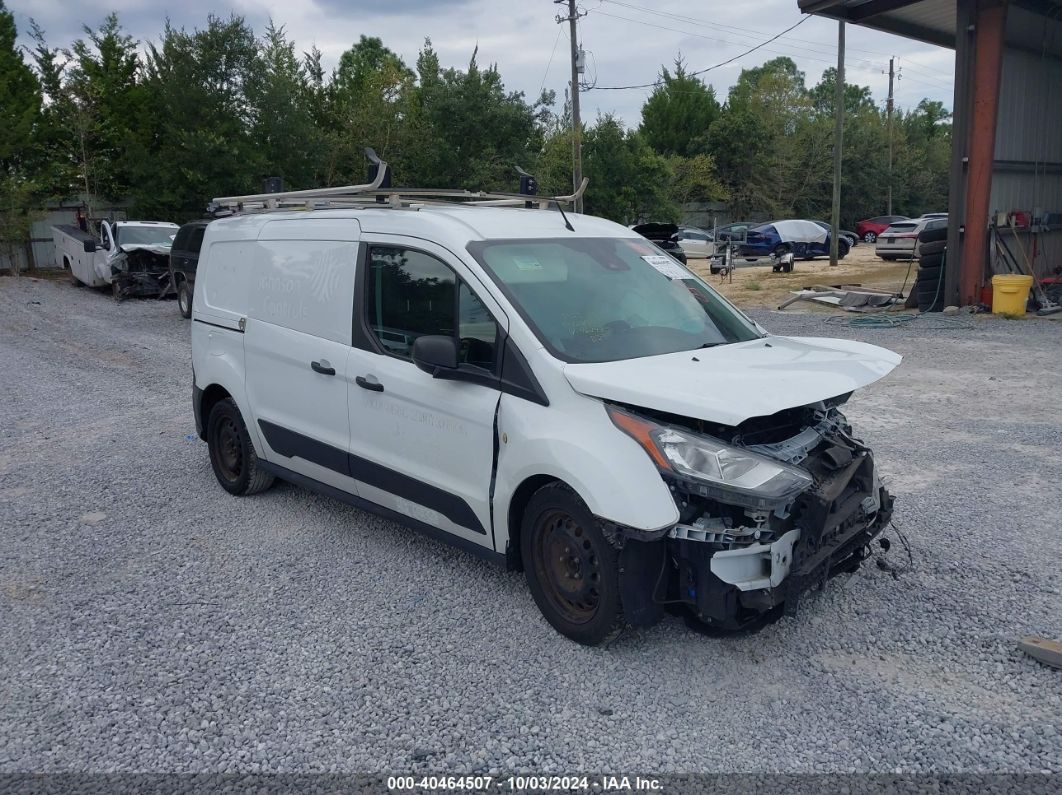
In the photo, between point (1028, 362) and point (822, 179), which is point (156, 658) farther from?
point (822, 179)

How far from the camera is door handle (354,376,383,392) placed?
4559 mm

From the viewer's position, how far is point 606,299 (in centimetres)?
439

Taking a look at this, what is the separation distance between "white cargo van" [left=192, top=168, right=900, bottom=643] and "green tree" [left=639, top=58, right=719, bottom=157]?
5076 centimetres

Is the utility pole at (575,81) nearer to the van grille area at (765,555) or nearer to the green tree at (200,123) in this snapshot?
the green tree at (200,123)

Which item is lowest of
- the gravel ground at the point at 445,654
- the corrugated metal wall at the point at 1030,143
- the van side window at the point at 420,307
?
the gravel ground at the point at 445,654

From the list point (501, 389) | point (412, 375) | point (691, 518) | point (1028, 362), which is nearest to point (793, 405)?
point (691, 518)

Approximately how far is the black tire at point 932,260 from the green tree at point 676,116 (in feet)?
128

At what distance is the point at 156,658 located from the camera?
3.85m

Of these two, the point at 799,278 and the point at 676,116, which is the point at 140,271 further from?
the point at 676,116

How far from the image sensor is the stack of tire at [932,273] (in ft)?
51.6

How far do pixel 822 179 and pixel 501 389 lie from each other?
5235 centimetres

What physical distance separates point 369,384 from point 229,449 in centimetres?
207

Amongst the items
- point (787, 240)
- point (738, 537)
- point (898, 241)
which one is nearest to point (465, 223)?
point (738, 537)

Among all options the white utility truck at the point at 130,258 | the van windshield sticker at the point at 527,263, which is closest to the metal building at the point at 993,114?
the van windshield sticker at the point at 527,263
